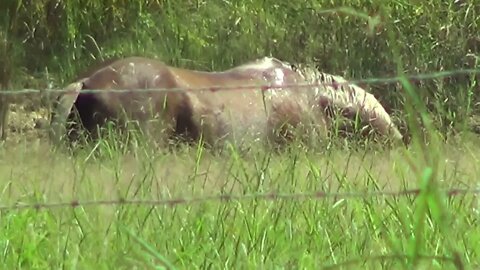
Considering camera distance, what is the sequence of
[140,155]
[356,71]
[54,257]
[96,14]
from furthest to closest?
[356,71] < [96,14] < [140,155] < [54,257]

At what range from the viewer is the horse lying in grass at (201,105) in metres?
7.20

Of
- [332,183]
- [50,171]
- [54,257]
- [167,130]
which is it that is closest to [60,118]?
[167,130]

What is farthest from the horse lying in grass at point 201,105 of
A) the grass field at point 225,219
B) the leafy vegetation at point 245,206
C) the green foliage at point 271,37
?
the grass field at point 225,219

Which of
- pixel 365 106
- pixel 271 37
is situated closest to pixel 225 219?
pixel 365 106

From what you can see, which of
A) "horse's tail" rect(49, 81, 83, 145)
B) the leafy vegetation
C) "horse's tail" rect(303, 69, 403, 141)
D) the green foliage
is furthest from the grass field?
the green foliage

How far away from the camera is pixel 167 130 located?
725 centimetres

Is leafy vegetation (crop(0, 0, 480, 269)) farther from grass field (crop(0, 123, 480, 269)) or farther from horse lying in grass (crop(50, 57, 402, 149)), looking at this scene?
horse lying in grass (crop(50, 57, 402, 149))

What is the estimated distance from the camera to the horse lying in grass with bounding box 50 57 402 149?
7.20 m

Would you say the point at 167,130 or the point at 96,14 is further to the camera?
the point at 96,14

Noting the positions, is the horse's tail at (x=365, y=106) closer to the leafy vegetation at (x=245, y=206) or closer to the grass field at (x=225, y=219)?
the leafy vegetation at (x=245, y=206)

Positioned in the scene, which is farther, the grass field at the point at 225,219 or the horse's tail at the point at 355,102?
the horse's tail at the point at 355,102

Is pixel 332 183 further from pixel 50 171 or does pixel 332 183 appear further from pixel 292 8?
pixel 292 8

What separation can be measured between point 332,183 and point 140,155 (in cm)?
103

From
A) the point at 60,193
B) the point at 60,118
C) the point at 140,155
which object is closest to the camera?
the point at 60,193
